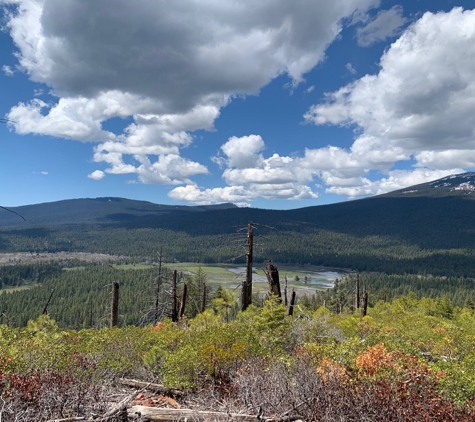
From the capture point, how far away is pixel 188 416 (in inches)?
206

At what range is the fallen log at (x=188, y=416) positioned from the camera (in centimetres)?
501

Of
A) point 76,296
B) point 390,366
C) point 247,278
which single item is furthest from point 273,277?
point 76,296

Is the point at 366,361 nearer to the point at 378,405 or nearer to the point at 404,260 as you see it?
the point at 378,405

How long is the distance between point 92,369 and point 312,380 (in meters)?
4.61

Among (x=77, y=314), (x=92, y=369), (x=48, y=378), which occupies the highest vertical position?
(x=48, y=378)

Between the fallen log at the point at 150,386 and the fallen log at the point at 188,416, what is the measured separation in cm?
162

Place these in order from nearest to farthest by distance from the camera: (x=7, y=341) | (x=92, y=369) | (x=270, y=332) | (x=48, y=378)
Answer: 1. (x=48, y=378)
2. (x=92, y=369)
3. (x=7, y=341)
4. (x=270, y=332)

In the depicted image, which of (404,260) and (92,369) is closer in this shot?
(92,369)

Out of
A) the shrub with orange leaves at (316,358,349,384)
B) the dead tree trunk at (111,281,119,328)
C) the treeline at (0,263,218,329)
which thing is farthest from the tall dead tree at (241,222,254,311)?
the treeline at (0,263,218,329)

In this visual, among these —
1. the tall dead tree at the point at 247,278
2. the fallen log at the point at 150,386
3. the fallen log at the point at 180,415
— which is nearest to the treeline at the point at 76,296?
the tall dead tree at the point at 247,278

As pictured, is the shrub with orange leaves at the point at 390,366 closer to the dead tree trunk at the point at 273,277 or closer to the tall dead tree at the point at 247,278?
the dead tree trunk at the point at 273,277

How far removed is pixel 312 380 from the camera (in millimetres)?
5730

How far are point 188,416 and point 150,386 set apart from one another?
7.43 ft

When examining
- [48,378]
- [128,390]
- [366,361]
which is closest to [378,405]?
[366,361]
